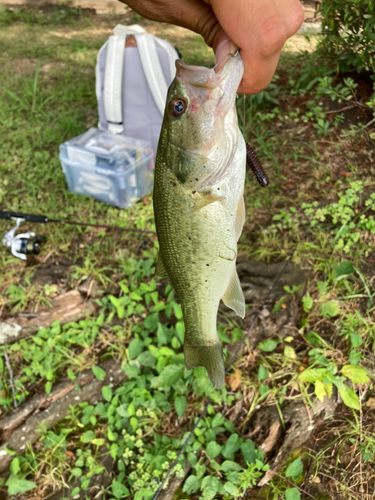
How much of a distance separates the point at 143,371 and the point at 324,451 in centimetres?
133

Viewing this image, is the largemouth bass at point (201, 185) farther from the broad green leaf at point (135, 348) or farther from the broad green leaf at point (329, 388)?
the broad green leaf at point (135, 348)

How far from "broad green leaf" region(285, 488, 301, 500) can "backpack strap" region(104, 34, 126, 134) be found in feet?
12.9

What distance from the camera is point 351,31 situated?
3648 mm

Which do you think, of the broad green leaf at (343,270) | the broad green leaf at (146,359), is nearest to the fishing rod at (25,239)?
the broad green leaf at (146,359)

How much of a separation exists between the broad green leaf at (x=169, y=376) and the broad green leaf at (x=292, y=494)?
93 cm

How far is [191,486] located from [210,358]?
106 cm

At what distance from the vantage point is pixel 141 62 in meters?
4.07

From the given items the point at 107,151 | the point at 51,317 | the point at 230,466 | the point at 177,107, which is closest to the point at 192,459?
the point at 230,466

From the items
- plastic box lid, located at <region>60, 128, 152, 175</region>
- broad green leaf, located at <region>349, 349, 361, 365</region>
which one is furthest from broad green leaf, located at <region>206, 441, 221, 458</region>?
plastic box lid, located at <region>60, 128, 152, 175</region>

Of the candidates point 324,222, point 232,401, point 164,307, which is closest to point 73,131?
point 164,307

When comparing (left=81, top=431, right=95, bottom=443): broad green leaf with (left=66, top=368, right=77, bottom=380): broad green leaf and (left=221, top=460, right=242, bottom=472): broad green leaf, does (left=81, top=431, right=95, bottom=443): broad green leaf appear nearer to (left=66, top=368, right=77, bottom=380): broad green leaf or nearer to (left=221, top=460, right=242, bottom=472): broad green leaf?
(left=66, top=368, right=77, bottom=380): broad green leaf

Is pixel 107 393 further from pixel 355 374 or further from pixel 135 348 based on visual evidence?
pixel 355 374

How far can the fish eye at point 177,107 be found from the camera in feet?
4.81

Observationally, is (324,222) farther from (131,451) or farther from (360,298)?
(131,451)
